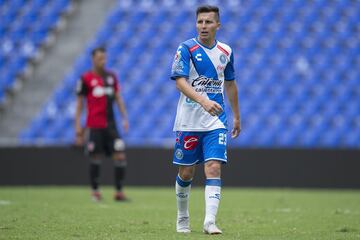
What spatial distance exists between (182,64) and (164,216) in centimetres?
266

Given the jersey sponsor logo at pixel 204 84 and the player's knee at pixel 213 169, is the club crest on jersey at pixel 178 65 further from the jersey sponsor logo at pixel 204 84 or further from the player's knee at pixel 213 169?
the player's knee at pixel 213 169

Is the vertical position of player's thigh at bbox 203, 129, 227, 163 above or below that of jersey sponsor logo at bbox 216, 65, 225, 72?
below

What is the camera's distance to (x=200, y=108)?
22.6 ft

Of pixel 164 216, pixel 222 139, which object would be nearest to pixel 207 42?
pixel 222 139

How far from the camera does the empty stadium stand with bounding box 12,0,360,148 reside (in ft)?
59.2

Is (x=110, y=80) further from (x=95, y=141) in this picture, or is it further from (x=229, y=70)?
(x=229, y=70)

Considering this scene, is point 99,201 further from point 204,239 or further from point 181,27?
point 181,27

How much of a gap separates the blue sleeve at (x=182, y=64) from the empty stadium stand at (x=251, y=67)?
10310mm

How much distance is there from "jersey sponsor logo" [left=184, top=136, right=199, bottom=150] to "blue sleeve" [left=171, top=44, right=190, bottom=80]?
2.00ft

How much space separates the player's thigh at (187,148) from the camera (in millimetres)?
6867

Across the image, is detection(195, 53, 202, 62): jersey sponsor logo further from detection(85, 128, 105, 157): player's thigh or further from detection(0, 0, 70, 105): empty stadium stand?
detection(0, 0, 70, 105): empty stadium stand

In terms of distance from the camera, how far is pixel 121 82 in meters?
19.3

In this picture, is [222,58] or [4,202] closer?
[222,58]

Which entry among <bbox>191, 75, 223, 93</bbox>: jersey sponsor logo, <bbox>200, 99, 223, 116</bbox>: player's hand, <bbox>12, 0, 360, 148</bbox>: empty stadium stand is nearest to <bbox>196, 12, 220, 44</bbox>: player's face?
<bbox>191, 75, 223, 93</bbox>: jersey sponsor logo
